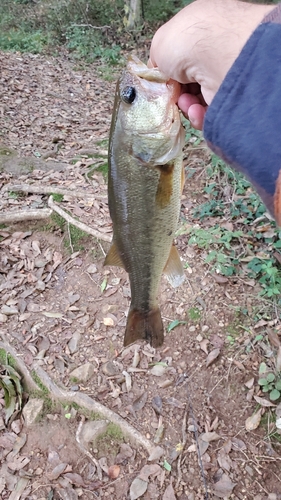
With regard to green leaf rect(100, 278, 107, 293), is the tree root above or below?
below

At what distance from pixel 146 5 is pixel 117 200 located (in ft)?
43.2

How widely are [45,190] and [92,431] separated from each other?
2951mm

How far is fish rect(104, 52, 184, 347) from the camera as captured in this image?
5.91ft

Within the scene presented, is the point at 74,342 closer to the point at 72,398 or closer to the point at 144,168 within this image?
the point at 72,398

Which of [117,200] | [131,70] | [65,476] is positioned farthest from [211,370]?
[131,70]

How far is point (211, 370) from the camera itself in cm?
345

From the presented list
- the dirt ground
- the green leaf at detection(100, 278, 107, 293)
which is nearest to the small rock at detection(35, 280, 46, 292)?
the dirt ground

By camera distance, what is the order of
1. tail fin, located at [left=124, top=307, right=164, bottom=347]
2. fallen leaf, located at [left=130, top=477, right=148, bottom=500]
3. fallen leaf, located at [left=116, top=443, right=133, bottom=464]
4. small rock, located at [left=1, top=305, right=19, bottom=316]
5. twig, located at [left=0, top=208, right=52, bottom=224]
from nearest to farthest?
tail fin, located at [left=124, top=307, right=164, bottom=347] < fallen leaf, located at [left=130, top=477, right=148, bottom=500] < fallen leaf, located at [left=116, top=443, right=133, bottom=464] < small rock, located at [left=1, top=305, right=19, bottom=316] < twig, located at [left=0, top=208, right=52, bottom=224]

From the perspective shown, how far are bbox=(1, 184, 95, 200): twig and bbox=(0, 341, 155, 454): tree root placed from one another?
1995 mm

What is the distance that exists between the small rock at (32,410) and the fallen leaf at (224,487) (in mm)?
1561

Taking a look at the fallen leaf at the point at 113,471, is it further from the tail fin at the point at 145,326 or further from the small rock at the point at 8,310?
the small rock at the point at 8,310

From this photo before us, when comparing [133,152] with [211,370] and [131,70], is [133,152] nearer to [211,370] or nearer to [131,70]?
[131,70]

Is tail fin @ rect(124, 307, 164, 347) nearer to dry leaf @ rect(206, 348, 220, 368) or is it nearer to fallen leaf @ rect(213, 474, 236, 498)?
dry leaf @ rect(206, 348, 220, 368)

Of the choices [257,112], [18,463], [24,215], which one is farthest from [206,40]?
[24,215]
